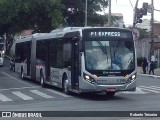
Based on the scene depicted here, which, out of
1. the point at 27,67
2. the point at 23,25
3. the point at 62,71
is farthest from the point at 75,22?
the point at 62,71

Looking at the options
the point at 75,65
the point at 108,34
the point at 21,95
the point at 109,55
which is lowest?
the point at 21,95

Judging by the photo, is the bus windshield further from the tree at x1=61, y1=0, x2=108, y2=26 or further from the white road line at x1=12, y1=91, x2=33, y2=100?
the tree at x1=61, y1=0, x2=108, y2=26

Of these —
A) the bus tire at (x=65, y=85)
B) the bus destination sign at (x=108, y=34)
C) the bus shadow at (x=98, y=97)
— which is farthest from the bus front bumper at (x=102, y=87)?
the bus tire at (x=65, y=85)

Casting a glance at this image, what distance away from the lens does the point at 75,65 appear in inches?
872

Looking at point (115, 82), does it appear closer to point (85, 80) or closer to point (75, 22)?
point (85, 80)

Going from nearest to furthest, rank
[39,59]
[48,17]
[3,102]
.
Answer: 1. [3,102]
2. [39,59]
3. [48,17]

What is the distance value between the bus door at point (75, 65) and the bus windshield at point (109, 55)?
31.8 inches

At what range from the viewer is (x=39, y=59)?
99.0 feet

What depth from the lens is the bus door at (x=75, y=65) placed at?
860 inches

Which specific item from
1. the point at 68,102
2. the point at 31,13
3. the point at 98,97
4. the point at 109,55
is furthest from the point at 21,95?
the point at 31,13

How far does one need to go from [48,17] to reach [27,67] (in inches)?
1113

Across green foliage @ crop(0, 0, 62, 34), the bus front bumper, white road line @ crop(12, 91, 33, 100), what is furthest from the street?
green foliage @ crop(0, 0, 62, 34)

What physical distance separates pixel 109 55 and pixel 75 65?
1721 millimetres

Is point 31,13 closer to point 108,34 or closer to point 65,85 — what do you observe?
point 65,85
